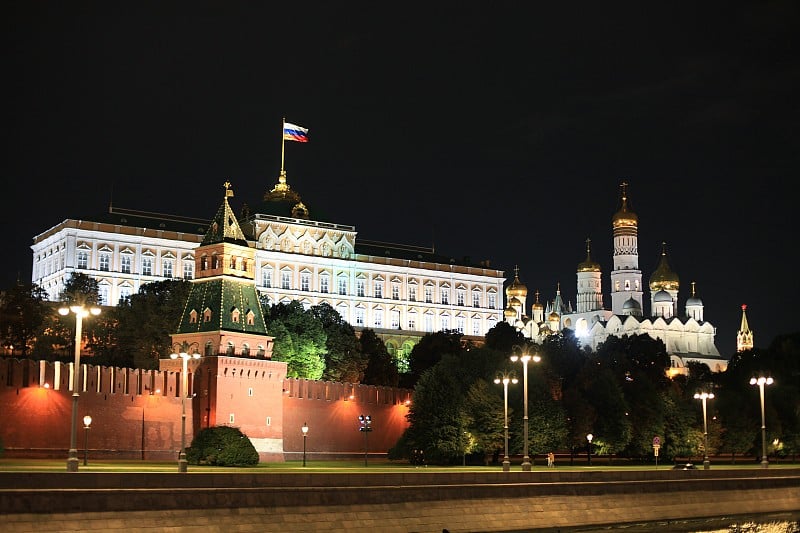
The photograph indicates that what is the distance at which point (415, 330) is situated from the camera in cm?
17375

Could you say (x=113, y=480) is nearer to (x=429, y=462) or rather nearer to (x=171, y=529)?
(x=171, y=529)

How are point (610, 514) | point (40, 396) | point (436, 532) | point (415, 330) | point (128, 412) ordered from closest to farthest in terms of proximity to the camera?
point (436, 532) → point (610, 514) → point (40, 396) → point (128, 412) → point (415, 330)

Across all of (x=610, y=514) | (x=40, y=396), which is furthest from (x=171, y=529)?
(x=40, y=396)

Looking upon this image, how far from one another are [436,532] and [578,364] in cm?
7970

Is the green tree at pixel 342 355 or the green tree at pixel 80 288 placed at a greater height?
the green tree at pixel 80 288

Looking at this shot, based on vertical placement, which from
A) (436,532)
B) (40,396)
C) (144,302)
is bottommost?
(436,532)

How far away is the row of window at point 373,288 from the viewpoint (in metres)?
162

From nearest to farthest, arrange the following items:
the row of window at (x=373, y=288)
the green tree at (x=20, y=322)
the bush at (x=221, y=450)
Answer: the bush at (x=221, y=450) < the green tree at (x=20, y=322) < the row of window at (x=373, y=288)

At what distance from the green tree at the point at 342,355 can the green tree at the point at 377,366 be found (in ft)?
5.72

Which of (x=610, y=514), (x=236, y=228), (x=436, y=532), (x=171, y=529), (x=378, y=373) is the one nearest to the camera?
(x=171, y=529)

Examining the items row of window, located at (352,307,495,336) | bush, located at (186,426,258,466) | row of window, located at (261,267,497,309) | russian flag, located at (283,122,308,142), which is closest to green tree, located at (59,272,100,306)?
russian flag, located at (283,122,308,142)

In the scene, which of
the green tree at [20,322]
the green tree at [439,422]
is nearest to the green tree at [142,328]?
the green tree at [20,322]

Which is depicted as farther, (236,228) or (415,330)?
(415,330)

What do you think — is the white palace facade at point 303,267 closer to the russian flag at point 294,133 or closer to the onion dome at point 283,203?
the onion dome at point 283,203
